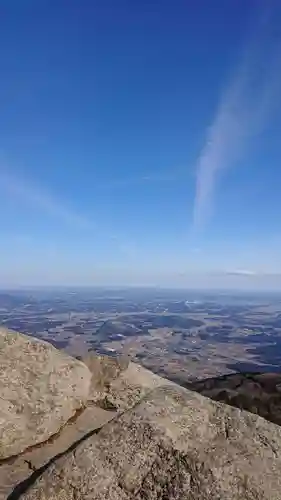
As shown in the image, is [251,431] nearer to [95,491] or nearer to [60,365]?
[95,491]

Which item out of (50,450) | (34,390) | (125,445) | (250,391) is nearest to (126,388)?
(34,390)

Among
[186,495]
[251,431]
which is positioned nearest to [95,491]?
[186,495]

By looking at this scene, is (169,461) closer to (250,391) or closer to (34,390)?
(34,390)

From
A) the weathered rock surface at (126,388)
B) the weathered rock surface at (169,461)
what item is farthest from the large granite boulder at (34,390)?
the weathered rock surface at (169,461)

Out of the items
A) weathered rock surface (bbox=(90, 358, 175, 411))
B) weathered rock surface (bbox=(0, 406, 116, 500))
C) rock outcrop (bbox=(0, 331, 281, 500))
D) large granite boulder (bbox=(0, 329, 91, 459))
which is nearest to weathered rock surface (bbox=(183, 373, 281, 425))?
weathered rock surface (bbox=(90, 358, 175, 411))

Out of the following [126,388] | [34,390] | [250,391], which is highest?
[34,390]

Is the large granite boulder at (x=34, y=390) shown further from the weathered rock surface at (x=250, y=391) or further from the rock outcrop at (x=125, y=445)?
the weathered rock surface at (x=250, y=391)
